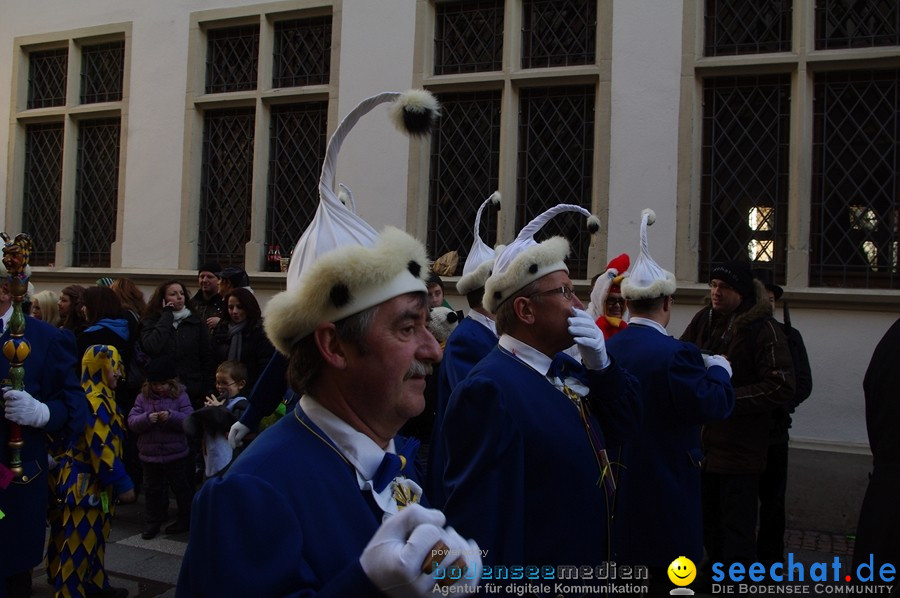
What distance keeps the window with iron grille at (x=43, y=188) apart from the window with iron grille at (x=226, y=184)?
2.42 m

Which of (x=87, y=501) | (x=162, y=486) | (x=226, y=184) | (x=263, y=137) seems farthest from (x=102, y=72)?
(x=87, y=501)

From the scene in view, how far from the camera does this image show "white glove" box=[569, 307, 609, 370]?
10.5 feet

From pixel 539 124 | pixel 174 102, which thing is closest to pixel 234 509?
pixel 539 124

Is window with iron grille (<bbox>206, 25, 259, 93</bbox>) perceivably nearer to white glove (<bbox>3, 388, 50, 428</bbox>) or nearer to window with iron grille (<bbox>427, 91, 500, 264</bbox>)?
window with iron grille (<bbox>427, 91, 500, 264</bbox>)

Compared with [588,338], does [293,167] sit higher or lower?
higher

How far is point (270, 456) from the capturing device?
1673 millimetres

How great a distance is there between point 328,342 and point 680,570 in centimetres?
300

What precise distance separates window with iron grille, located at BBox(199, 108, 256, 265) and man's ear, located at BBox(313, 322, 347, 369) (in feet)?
27.9

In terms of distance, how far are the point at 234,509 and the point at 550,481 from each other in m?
1.62

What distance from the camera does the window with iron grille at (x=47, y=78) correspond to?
11.4 meters

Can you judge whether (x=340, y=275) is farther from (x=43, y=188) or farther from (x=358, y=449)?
(x=43, y=188)

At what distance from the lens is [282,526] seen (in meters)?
1.54

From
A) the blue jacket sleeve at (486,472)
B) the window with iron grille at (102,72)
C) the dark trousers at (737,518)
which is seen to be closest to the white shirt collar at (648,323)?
the dark trousers at (737,518)

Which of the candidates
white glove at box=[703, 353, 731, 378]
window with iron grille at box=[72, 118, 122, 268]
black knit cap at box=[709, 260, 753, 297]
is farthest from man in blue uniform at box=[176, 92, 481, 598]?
window with iron grille at box=[72, 118, 122, 268]
